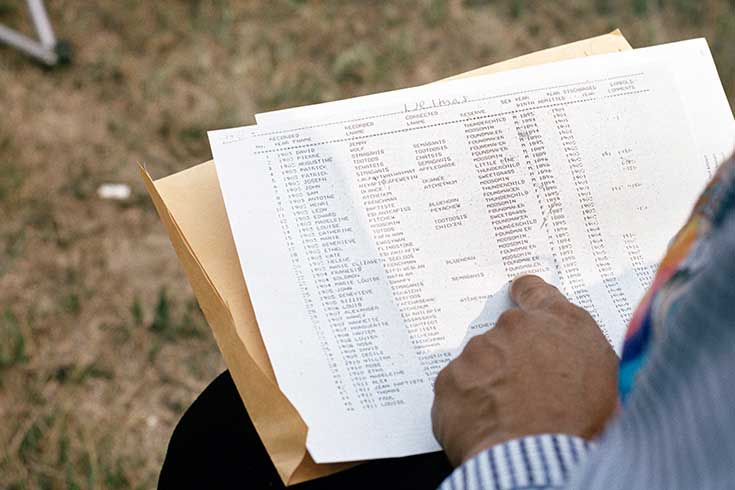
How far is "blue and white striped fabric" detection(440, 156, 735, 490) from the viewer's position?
36cm

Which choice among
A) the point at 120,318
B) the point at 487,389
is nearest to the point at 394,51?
the point at 120,318

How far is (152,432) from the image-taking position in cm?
130

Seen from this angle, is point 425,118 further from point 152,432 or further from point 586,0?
point 586,0

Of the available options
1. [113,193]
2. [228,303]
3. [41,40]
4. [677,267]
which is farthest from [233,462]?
[41,40]

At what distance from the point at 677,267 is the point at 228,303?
13.5 inches

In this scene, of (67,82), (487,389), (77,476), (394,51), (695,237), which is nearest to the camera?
(695,237)

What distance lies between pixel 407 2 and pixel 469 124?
119cm

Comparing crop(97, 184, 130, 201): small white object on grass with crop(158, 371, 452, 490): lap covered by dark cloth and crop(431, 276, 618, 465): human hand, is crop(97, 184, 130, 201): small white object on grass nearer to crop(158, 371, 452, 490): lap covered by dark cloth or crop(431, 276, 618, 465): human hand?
crop(158, 371, 452, 490): lap covered by dark cloth

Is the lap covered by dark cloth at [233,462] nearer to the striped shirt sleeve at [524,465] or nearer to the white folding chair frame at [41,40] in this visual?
the striped shirt sleeve at [524,465]

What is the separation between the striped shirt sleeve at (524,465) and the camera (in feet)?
1.63

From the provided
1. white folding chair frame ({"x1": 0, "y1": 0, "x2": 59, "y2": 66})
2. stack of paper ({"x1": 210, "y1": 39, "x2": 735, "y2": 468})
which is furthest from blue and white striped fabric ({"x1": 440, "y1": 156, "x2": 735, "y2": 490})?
white folding chair frame ({"x1": 0, "y1": 0, "x2": 59, "y2": 66})

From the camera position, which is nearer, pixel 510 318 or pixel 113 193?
pixel 510 318

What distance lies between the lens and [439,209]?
69cm

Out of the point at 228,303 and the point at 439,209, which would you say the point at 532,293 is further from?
the point at 228,303
